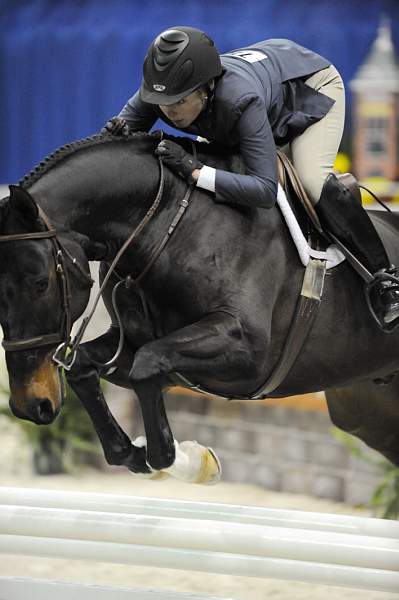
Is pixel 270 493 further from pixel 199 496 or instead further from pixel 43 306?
pixel 43 306

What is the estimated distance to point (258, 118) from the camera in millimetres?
2848

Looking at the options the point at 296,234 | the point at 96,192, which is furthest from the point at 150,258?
the point at 296,234

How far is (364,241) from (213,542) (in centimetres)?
102

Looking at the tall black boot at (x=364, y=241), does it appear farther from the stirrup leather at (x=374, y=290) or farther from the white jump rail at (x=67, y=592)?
the white jump rail at (x=67, y=592)

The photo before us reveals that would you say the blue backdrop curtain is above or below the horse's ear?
below

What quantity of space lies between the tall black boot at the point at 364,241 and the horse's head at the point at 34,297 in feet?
2.64

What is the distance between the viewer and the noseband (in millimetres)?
2668

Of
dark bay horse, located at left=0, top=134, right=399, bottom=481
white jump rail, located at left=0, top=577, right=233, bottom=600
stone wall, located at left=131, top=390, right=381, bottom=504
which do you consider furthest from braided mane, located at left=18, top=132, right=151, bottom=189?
stone wall, located at left=131, top=390, right=381, bottom=504

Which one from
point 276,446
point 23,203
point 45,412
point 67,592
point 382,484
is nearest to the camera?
point 23,203

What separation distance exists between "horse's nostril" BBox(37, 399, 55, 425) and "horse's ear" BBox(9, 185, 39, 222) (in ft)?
1.62

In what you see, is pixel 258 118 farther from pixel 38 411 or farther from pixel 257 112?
pixel 38 411

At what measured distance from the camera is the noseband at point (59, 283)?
8.75 ft

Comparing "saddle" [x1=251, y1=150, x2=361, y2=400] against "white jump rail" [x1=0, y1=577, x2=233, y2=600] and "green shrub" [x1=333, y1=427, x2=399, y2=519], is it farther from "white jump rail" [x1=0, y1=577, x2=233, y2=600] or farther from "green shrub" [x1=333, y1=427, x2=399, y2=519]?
"green shrub" [x1=333, y1=427, x2=399, y2=519]

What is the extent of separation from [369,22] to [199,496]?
9.45 ft
